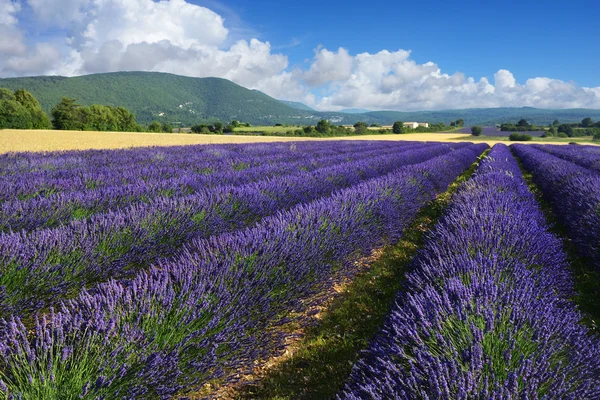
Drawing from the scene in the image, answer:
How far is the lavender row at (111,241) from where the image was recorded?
7.50ft

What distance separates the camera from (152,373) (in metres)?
1.46

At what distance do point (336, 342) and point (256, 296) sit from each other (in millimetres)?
869

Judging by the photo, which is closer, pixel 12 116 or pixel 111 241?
pixel 111 241

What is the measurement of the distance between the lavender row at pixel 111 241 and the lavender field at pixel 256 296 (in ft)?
0.05

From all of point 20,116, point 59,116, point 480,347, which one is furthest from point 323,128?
point 480,347

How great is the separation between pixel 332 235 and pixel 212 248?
3.97ft

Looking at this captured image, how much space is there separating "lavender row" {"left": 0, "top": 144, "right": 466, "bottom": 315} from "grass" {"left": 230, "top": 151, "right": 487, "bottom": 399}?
1.64 meters

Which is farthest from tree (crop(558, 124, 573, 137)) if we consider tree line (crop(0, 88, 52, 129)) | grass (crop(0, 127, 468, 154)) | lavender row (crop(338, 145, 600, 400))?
tree line (crop(0, 88, 52, 129))

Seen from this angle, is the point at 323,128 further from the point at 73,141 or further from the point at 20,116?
the point at 20,116

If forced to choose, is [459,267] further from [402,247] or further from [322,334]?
[402,247]

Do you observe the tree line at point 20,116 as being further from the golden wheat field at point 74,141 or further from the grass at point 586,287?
the grass at point 586,287

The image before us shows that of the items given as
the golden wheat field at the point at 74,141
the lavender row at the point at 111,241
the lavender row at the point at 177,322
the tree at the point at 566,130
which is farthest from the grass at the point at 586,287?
the tree at the point at 566,130

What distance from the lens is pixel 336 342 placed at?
256 centimetres

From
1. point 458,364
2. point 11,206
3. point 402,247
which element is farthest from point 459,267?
point 11,206
